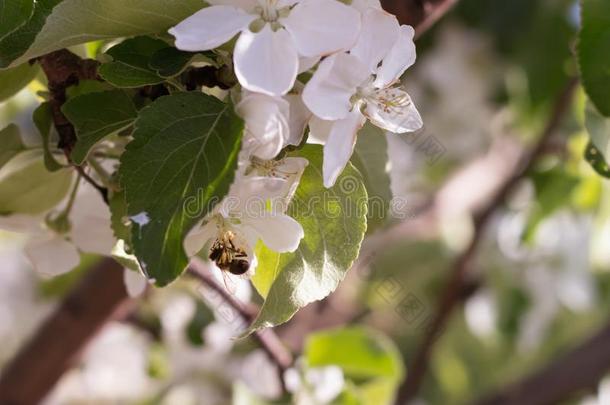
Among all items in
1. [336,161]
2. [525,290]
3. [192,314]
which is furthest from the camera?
[525,290]

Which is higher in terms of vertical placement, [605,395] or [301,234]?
[301,234]

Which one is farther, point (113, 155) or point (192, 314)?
point (192, 314)

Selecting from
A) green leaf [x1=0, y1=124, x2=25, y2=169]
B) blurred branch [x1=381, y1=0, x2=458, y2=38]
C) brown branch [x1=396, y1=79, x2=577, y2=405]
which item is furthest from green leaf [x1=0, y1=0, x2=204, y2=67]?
brown branch [x1=396, y1=79, x2=577, y2=405]

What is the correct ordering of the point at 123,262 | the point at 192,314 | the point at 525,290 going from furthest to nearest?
the point at 525,290, the point at 192,314, the point at 123,262

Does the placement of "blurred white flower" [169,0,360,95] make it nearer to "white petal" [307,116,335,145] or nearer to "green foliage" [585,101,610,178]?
"white petal" [307,116,335,145]

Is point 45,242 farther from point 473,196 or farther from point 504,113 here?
point 504,113

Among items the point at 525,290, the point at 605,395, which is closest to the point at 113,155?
the point at 605,395
